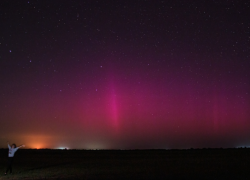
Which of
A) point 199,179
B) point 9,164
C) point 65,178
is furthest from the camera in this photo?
point 9,164

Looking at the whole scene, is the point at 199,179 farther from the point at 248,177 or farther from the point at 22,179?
the point at 22,179

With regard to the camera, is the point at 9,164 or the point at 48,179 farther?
the point at 9,164

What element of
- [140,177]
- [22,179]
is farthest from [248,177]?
[22,179]

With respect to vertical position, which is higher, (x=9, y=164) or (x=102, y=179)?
(x=9, y=164)

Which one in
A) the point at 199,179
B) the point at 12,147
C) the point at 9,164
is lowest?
the point at 199,179

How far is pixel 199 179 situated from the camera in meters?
13.5

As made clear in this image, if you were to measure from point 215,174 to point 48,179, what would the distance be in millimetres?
8962

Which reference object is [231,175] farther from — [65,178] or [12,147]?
[12,147]

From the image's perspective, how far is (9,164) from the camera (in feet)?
52.4

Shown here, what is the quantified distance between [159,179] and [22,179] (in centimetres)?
694

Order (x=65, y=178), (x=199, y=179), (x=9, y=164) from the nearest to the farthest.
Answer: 1. (x=199, y=179)
2. (x=65, y=178)
3. (x=9, y=164)

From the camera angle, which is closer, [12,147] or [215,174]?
[215,174]

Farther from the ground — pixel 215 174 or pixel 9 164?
pixel 9 164

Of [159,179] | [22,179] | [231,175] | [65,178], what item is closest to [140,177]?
[159,179]
